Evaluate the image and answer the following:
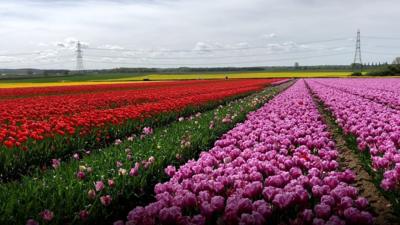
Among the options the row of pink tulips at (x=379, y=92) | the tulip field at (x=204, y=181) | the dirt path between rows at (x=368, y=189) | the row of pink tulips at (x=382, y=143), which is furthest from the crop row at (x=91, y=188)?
the row of pink tulips at (x=379, y=92)

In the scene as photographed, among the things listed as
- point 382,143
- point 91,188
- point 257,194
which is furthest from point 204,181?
point 382,143

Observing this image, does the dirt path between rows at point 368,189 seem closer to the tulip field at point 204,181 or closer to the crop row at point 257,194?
the tulip field at point 204,181

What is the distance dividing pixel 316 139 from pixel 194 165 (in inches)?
112

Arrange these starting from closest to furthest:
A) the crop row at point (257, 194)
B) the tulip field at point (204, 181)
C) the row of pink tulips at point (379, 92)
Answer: the crop row at point (257, 194) → the tulip field at point (204, 181) → the row of pink tulips at point (379, 92)

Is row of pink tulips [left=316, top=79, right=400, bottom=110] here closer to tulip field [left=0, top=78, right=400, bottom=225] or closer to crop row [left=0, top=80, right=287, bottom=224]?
tulip field [left=0, top=78, right=400, bottom=225]

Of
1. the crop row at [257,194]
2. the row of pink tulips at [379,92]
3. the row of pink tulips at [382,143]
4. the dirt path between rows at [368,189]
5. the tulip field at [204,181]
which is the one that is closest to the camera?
the crop row at [257,194]

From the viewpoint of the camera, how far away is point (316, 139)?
7449 millimetres

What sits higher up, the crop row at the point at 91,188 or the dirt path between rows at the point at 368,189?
the crop row at the point at 91,188

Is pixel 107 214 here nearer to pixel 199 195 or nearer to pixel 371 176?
pixel 199 195

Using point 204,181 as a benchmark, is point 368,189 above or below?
below

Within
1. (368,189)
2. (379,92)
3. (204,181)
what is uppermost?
(204,181)

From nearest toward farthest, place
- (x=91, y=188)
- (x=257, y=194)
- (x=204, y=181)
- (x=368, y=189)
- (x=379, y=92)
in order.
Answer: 1. (x=257, y=194)
2. (x=204, y=181)
3. (x=91, y=188)
4. (x=368, y=189)
5. (x=379, y=92)

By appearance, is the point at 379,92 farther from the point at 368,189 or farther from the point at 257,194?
the point at 257,194

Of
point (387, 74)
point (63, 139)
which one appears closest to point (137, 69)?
point (387, 74)
